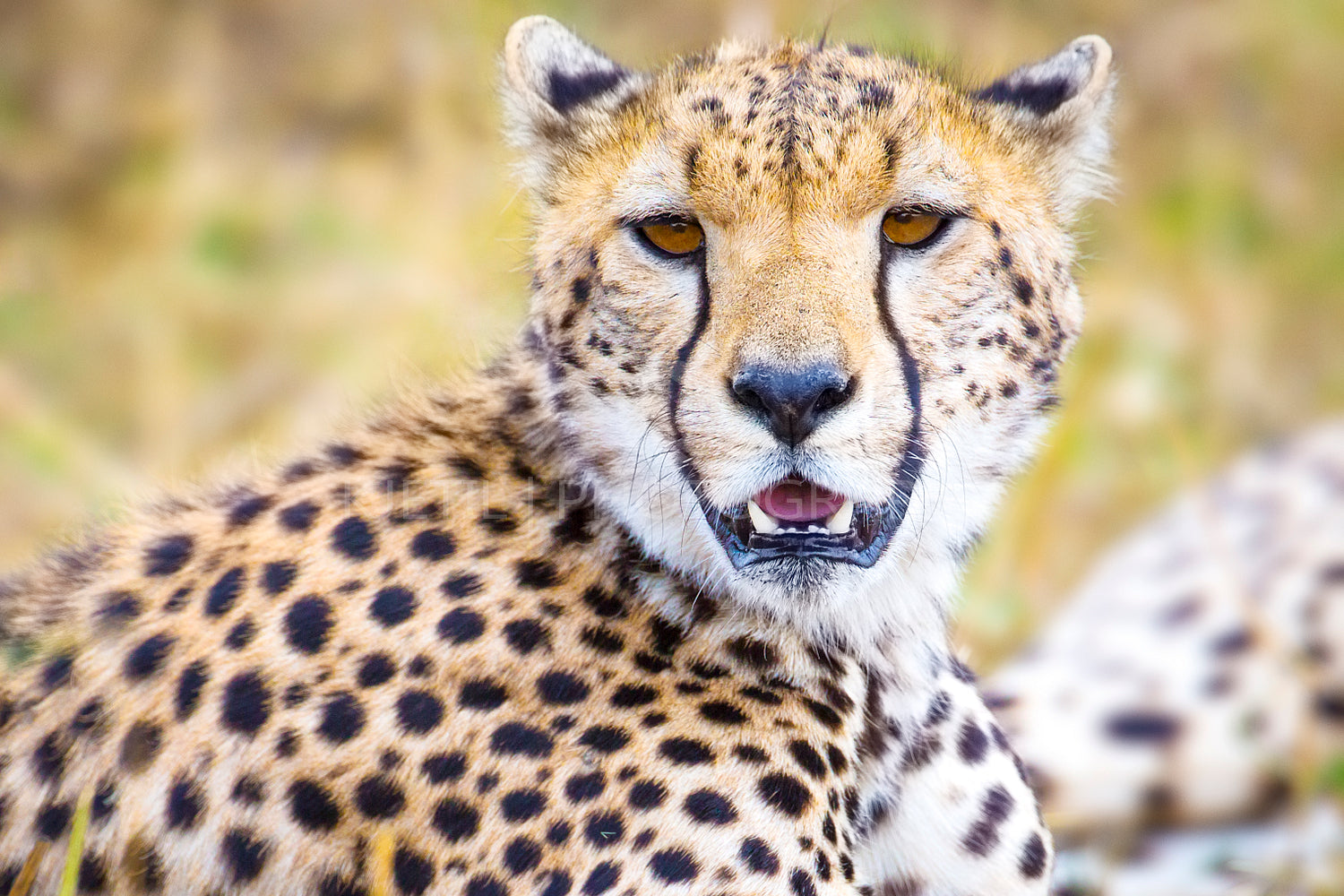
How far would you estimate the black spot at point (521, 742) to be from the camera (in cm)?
201

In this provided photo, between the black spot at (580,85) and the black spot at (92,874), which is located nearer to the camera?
the black spot at (92,874)

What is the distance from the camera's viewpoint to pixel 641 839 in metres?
1.91

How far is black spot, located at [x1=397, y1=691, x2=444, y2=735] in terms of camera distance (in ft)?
6.69

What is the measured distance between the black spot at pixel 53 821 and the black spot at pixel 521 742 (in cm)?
53

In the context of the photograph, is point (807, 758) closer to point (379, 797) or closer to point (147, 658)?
point (379, 797)

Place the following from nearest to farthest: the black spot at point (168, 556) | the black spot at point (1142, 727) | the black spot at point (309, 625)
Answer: the black spot at point (309, 625) < the black spot at point (168, 556) < the black spot at point (1142, 727)

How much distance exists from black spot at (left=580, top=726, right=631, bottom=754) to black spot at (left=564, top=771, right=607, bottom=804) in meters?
0.04

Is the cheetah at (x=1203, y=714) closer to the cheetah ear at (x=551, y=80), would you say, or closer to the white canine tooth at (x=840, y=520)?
the white canine tooth at (x=840, y=520)

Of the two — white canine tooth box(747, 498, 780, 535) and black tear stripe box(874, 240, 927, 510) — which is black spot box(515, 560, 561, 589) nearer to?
white canine tooth box(747, 498, 780, 535)

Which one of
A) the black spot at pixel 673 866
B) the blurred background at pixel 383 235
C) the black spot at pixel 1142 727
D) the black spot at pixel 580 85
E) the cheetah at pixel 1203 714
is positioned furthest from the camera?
the blurred background at pixel 383 235

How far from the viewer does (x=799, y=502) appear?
2055mm

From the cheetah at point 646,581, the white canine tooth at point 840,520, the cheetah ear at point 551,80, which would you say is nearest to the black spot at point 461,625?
the cheetah at point 646,581

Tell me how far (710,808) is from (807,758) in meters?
0.15

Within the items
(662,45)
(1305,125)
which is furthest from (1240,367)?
(662,45)
